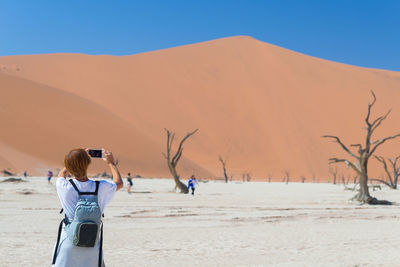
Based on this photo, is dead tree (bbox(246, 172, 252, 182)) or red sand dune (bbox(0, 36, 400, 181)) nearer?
red sand dune (bbox(0, 36, 400, 181))

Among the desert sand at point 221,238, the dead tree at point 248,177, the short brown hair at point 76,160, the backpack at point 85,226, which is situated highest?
the dead tree at point 248,177

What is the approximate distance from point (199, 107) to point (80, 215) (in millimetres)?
90557

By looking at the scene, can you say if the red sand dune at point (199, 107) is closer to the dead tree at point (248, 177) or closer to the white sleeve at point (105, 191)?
the dead tree at point (248, 177)

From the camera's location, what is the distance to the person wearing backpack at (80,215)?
3.82 metres

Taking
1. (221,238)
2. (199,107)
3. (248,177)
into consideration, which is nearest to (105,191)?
(221,238)

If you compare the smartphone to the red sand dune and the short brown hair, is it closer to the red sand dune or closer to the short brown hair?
the short brown hair

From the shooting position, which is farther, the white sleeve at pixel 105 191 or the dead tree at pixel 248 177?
the dead tree at pixel 248 177

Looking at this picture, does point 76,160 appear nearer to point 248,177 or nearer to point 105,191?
point 105,191

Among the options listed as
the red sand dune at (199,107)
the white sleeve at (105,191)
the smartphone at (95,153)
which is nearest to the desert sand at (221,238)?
the white sleeve at (105,191)

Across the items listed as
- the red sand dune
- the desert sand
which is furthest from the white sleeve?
the red sand dune

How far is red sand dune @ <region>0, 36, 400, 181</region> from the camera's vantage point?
7094 cm

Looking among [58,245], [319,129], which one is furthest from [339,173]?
[58,245]

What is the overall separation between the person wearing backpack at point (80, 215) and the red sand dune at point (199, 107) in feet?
186

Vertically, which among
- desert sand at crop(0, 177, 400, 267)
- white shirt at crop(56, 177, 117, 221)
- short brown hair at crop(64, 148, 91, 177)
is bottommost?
desert sand at crop(0, 177, 400, 267)
